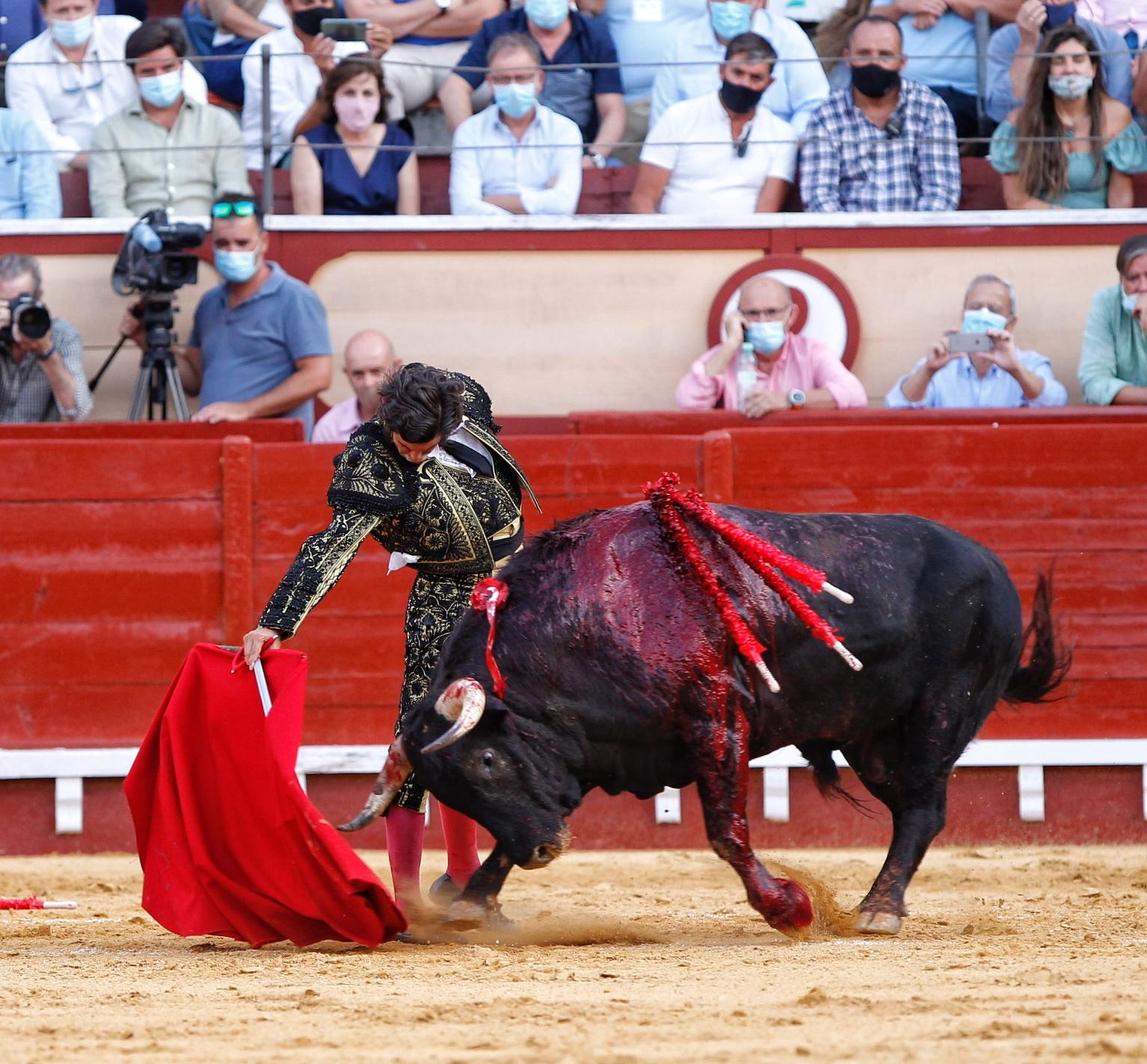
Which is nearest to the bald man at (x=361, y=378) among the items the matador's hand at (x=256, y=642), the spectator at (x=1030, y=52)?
the matador's hand at (x=256, y=642)

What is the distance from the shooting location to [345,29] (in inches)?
296

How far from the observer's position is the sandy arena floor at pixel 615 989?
306 centimetres

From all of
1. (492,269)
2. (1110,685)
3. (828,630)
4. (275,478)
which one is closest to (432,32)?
(492,269)

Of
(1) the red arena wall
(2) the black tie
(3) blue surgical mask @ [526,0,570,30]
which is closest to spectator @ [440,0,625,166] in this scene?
(3) blue surgical mask @ [526,0,570,30]

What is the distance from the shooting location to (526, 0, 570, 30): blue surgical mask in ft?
25.5

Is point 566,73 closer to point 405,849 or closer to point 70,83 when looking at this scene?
point 70,83

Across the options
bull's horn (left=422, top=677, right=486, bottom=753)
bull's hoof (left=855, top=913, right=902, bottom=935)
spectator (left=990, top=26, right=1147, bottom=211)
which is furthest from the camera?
spectator (left=990, top=26, right=1147, bottom=211)

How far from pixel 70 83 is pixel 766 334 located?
10.2 feet

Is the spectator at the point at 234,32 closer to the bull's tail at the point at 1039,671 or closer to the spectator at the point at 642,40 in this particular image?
the spectator at the point at 642,40

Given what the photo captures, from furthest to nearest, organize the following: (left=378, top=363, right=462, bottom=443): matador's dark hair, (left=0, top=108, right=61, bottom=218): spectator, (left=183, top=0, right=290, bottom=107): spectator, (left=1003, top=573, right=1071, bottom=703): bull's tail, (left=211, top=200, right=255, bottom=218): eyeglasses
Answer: (left=183, top=0, right=290, bottom=107): spectator < (left=0, top=108, right=61, bottom=218): spectator < (left=211, top=200, right=255, bottom=218): eyeglasses < (left=1003, top=573, right=1071, bottom=703): bull's tail < (left=378, top=363, right=462, bottom=443): matador's dark hair

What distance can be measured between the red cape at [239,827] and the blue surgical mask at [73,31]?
162 inches

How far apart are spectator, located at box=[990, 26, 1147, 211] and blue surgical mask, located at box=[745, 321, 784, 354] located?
3.80 ft

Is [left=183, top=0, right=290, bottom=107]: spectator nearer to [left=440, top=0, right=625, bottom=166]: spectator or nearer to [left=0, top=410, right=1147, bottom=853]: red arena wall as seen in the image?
[left=440, top=0, right=625, bottom=166]: spectator

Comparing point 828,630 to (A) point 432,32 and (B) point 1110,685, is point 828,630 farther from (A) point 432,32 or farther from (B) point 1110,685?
(A) point 432,32
